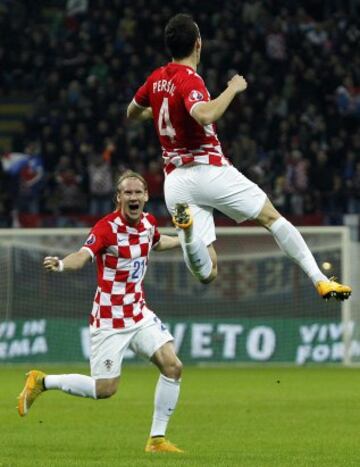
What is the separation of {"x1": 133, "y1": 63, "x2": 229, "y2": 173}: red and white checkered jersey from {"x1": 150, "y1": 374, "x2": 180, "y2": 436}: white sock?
60.1 inches

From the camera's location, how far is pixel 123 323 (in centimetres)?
1056

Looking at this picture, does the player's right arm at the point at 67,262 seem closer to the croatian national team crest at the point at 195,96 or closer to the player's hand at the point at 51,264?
the player's hand at the point at 51,264

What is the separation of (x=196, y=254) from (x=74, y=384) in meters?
1.49

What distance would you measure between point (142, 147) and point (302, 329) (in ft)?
17.3

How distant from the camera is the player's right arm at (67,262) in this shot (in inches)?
365

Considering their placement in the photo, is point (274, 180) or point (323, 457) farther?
point (274, 180)

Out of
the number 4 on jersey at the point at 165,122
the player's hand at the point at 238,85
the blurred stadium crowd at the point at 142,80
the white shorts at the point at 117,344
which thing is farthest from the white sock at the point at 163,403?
the blurred stadium crowd at the point at 142,80

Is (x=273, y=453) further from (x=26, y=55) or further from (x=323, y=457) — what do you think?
(x=26, y=55)

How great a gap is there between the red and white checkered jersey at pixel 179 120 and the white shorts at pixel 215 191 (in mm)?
73

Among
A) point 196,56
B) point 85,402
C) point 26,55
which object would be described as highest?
point 26,55

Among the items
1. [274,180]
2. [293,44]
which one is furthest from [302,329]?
[293,44]

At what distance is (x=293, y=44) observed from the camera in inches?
1050

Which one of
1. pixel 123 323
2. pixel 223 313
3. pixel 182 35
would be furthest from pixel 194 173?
pixel 223 313

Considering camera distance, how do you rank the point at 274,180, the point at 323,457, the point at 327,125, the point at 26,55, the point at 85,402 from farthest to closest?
1. the point at 26,55
2. the point at 327,125
3. the point at 274,180
4. the point at 85,402
5. the point at 323,457
